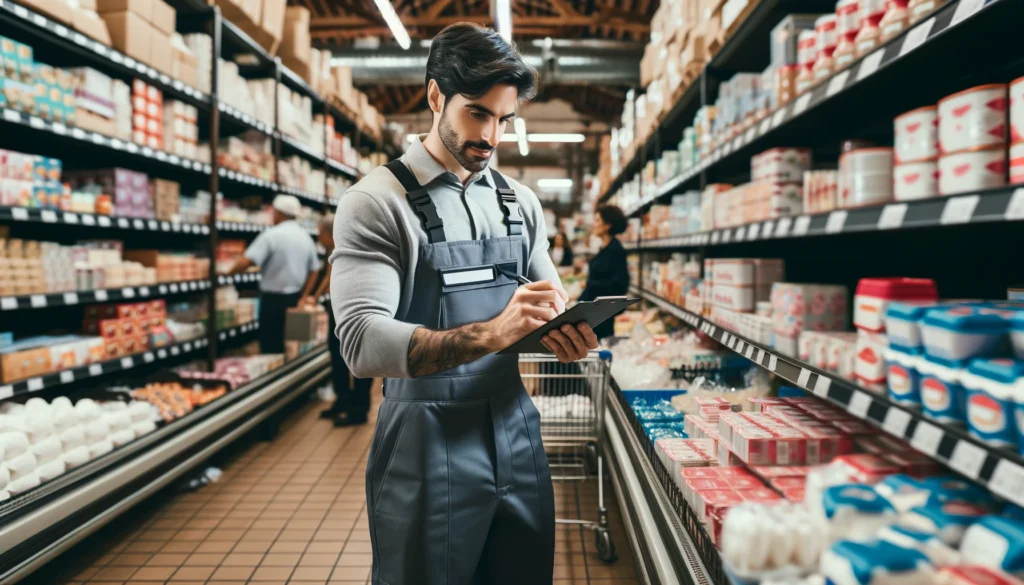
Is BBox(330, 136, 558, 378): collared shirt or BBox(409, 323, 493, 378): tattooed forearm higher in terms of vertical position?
BBox(330, 136, 558, 378): collared shirt

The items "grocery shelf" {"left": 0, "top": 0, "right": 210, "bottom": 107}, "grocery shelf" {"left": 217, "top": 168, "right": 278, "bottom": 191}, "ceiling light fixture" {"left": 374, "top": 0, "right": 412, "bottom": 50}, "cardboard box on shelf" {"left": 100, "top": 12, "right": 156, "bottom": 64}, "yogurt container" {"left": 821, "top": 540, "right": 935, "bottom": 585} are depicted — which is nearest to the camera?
"yogurt container" {"left": 821, "top": 540, "right": 935, "bottom": 585}

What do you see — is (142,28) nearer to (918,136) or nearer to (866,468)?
(918,136)

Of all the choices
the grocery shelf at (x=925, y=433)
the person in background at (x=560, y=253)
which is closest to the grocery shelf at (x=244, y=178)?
the grocery shelf at (x=925, y=433)

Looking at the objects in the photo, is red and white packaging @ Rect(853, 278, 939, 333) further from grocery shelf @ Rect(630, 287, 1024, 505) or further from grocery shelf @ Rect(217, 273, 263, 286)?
grocery shelf @ Rect(217, 273, 263, 286)

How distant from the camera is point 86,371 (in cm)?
335

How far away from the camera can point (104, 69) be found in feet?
12.9

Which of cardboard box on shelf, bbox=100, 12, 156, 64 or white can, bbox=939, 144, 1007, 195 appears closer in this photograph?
white can, bbox=939, 144, 1007, 195

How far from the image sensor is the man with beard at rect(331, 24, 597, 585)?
55.4 inches

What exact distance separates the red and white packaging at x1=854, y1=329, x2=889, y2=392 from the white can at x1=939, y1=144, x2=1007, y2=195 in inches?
13.1

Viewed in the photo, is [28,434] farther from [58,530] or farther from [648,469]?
[648,469]

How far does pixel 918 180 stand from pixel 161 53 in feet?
13.4

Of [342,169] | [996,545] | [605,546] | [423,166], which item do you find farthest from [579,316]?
[342,169]

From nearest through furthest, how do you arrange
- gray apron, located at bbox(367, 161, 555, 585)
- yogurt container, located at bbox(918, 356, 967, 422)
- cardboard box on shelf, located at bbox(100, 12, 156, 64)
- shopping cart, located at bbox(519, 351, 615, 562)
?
yogurt container, located at bbox(918, 356, 967, 422), gray apron, located at bbox(367, 161, 555, 585), shopping cart, located at bbox(519, 351, 615, 562), cardboard box on shelf, located at bbox(100, 12, 156, 64)

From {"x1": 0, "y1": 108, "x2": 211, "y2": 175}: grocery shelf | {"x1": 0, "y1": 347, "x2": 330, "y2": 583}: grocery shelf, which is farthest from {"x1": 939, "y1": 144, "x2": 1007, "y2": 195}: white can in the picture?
{"x1": 0, "y1": 108, "x2": 211, "y2": 175}: grocery shelf
